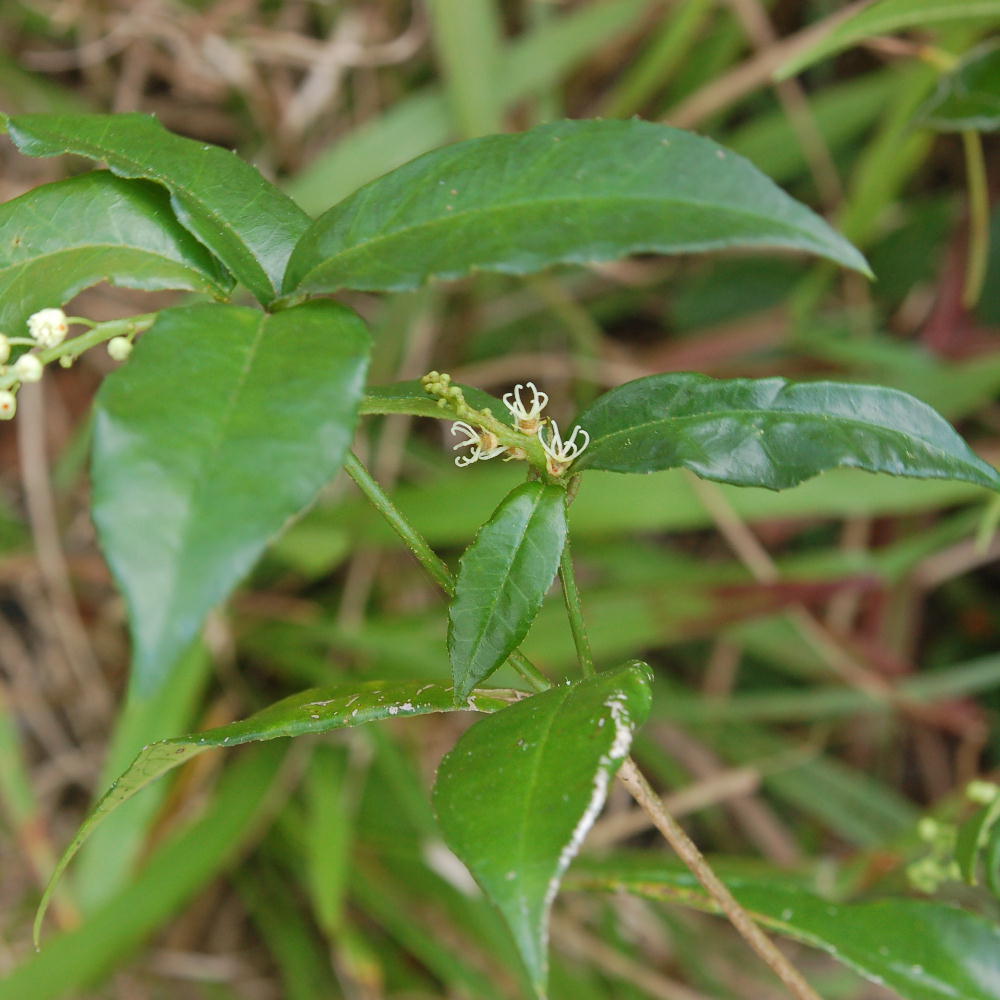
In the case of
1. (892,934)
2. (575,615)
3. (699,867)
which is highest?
(575,615)

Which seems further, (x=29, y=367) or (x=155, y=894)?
(x=155, y=894)

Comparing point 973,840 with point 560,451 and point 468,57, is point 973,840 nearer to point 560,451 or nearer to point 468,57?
point 560,451

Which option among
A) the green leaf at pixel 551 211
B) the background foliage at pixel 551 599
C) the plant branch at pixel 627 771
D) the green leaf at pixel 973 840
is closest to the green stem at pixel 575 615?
the plant branch at pixel 627 771

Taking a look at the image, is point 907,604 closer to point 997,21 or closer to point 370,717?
point 997,21

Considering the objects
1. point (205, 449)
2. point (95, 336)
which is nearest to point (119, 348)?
point (95, 336)

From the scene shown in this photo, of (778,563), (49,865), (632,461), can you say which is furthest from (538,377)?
(632,461)

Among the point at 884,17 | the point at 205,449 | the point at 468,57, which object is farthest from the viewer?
the point at 468,57

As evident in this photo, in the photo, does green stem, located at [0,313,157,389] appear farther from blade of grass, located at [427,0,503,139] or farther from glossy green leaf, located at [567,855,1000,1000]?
blade of grass, located at [427,0,503,139]
